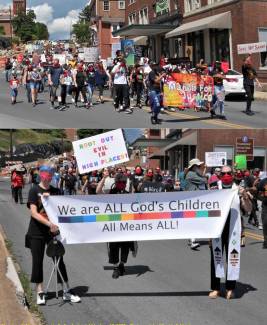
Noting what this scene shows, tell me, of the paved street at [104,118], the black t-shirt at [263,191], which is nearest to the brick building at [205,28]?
the paved street at [104,118]

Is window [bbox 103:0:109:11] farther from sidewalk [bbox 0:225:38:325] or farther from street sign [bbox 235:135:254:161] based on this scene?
sidewalk [bbox 0:225:38:325]

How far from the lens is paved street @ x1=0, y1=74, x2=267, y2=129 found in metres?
18.3

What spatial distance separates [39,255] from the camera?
7.32 m

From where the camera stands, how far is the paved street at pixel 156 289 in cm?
673

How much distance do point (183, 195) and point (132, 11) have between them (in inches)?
2069

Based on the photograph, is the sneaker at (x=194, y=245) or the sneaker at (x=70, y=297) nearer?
the sneaker at (x=70, y=297)

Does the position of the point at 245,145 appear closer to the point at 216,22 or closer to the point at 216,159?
the point at 216,159

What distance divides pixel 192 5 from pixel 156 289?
120 feet

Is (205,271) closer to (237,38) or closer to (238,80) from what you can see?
(238,80)

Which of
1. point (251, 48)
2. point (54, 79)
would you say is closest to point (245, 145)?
point (251, 48)

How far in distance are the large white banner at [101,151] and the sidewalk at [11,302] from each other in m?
3.50

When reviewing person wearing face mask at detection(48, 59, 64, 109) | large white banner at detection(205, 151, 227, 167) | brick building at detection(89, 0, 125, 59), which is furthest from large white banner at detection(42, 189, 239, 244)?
brick building at detection(89, 0, 125, 59)

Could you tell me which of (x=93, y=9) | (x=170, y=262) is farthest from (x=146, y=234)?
(x=93, y=9)

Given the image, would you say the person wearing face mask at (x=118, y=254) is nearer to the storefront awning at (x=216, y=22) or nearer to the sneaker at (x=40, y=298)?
the sneaker at (x=40, y=298)
